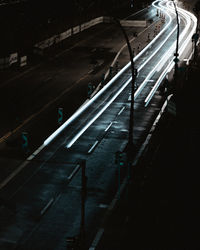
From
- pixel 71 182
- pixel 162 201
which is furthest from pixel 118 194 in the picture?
pixel 71 182

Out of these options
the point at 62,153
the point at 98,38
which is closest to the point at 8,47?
the point at 98,38

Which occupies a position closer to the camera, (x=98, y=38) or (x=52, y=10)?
(x=98, y=38)

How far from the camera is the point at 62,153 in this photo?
34344mm

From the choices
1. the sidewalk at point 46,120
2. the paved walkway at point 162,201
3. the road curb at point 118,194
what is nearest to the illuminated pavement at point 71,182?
the road curb at point 118,194

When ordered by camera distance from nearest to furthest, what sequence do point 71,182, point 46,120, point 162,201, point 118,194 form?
point 162,201, point 118,194, point 71,182, point 46,120

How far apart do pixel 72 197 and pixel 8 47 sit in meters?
42.7

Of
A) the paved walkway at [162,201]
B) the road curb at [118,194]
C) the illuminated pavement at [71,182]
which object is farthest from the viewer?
the illuminated pavement at [71,182]

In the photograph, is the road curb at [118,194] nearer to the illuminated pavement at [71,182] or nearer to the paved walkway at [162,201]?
the paved walkway at [162,201]

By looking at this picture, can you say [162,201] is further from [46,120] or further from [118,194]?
[46,120]

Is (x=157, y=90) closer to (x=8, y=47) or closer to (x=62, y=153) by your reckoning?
(x=62, y=153)

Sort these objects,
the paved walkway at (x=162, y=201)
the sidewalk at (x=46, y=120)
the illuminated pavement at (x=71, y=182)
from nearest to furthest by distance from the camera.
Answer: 1. the paved walkway at (x=162, y=201)
2. the illuminated pavement at (x=71, y=182)
3. the sidewalk at (x=46, y=120)

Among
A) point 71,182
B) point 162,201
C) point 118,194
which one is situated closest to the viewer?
point 162,201

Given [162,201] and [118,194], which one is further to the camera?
[118,194]

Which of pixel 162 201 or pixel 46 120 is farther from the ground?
pixel 162 201
